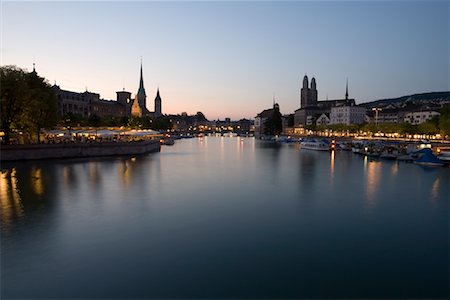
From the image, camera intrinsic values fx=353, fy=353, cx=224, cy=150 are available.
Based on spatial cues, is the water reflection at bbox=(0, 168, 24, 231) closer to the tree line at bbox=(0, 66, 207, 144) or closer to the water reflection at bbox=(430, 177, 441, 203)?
the tree line at bbox=(0, 66, 207, 144)

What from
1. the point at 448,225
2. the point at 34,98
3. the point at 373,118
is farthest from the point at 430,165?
the point at 373,118

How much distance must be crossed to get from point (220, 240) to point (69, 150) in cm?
4846

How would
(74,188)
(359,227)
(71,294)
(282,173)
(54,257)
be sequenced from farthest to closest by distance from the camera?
(282,173)
(74,188)
(359,227)
(54,257)
(71,294)

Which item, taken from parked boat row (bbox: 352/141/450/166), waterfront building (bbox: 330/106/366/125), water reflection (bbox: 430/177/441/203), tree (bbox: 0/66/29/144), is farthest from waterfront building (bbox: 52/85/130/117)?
waterfront building (bbox: 330/106/366/125)

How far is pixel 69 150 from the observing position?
5944 centimetres

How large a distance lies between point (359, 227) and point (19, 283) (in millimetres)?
18005

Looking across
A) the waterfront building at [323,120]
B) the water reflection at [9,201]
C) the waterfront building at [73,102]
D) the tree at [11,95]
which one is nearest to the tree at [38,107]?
the tree at [11,95]

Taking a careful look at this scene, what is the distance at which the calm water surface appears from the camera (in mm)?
13453

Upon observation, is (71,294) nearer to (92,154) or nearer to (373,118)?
(92,154)

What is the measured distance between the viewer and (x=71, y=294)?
41.5 feet

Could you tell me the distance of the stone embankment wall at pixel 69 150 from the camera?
51088 millimetres

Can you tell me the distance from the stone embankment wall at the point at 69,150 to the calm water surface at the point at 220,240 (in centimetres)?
1605

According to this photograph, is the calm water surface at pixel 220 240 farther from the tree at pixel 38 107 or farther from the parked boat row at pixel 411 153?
the parked boat row at pixel 411 153

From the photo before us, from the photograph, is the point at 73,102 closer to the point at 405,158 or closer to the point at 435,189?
the point at 405,158
